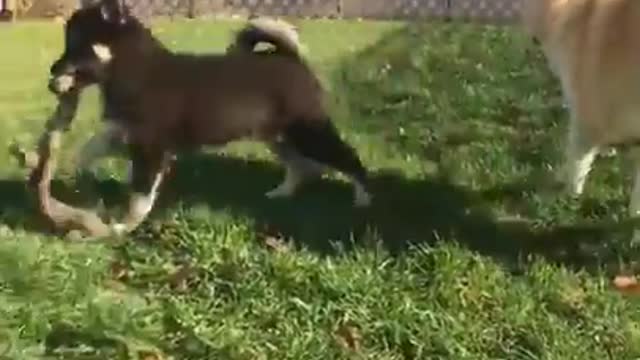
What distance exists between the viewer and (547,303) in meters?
4.45

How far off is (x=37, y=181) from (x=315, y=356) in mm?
1861

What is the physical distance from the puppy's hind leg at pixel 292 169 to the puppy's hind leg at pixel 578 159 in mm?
1136

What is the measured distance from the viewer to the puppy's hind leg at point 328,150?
219 inches

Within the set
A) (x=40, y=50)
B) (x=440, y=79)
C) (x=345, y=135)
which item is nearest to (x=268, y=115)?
(x=345, y=135)

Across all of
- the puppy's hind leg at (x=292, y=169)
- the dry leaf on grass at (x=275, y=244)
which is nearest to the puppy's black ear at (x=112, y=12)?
the puppy's hind leg at (x=292, y=169)

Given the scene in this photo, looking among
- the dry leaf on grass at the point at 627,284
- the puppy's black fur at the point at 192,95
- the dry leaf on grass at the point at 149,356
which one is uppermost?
the puppy's black fur at the point at 192,95

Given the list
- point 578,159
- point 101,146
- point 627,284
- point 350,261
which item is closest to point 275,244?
point 350,261

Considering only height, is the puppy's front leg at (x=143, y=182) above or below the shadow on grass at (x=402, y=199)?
above

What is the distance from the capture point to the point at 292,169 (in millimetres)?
5824

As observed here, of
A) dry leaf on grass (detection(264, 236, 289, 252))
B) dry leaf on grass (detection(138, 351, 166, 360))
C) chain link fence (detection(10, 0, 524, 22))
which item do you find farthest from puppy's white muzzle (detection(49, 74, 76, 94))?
chain link fence (detection(10, 0, 524, 22))

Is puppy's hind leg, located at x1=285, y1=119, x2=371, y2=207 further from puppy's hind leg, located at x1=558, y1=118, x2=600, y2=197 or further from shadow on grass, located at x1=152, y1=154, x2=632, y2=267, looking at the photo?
puppy's hind leg, located at x1=558, y1=118, x2=600, y2=197

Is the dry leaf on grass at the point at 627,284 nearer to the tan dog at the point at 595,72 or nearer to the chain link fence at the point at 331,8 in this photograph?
the tan dog at the point at 595,72

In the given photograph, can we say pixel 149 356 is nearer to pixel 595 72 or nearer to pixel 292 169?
pixel 292 169

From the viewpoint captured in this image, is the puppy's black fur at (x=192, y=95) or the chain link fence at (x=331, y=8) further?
the chain link fence at (x=331, y=8)
